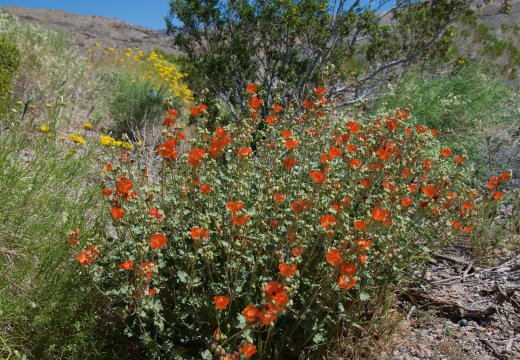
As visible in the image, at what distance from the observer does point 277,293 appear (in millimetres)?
1413

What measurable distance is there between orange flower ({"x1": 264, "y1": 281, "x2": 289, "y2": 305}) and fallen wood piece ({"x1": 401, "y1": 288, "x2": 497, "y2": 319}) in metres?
1.62

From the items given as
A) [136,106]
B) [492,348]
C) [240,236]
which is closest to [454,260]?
[492,348]

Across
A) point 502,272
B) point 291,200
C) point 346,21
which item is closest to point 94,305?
point 291,200

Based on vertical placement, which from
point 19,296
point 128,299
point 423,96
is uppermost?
point 423,96

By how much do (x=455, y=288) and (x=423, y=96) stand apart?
3602mm

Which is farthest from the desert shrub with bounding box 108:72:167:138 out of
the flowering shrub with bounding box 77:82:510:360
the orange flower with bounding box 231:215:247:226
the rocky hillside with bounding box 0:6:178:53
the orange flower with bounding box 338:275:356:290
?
the rocky hillside with bounding box 0:6:178:53

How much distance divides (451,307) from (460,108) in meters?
3.76

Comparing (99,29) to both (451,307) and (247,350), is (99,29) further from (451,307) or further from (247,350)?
(247,350)

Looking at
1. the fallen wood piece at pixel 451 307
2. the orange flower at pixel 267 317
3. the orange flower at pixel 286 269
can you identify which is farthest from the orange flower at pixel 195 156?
the fallen wood piece at pixel 451 307

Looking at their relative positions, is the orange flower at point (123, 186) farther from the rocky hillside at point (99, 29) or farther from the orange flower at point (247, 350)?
the rocky hillside at point (99, 29)

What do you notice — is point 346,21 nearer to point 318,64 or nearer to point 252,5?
point 318,64

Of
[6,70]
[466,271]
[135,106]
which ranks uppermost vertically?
[135,106]

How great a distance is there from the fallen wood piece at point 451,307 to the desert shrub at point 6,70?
4.45m

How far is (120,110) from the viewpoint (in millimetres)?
6250
